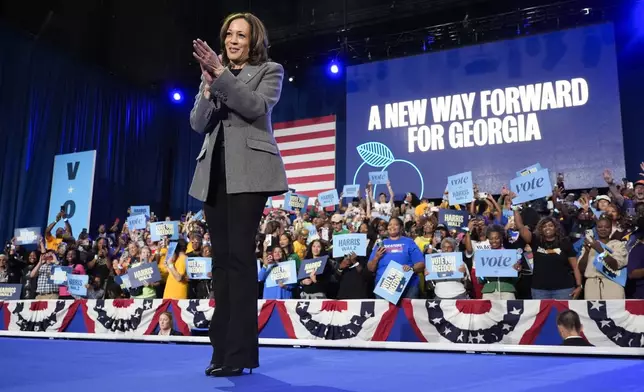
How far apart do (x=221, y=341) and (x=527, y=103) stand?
8914 mm

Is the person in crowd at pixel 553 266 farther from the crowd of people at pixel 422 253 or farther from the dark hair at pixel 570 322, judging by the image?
the dark hair at pixel 570 322

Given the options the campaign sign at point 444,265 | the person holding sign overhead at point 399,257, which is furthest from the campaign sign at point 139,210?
the campaign sign at point 444,265

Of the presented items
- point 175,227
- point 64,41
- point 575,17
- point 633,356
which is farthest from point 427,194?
point 64,41

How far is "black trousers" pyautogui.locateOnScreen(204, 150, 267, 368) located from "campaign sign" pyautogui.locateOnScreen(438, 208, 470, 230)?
4.83 m

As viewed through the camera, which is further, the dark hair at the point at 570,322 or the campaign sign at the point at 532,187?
the campaign sign at the point at 532,187

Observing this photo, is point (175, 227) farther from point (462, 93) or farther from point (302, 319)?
point (462, 93)

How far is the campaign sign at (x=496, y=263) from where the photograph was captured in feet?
15.5

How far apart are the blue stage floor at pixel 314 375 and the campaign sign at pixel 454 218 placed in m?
4.10

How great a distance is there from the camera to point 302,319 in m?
4.97

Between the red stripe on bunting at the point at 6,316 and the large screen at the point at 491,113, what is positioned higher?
the large screen at the point at 491,113

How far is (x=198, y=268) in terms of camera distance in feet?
19.4

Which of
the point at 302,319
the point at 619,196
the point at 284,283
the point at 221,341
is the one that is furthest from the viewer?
the point at 619,196

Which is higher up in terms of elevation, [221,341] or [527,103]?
[527,103]

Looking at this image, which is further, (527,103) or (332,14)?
(332,14)
